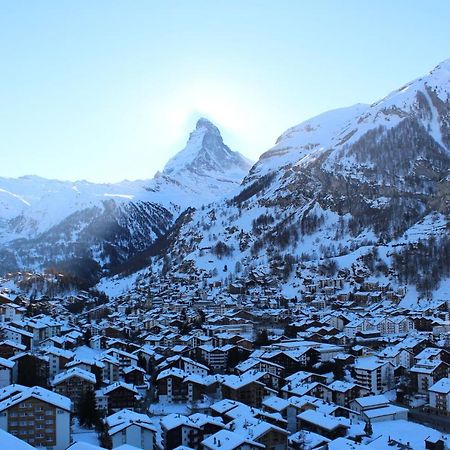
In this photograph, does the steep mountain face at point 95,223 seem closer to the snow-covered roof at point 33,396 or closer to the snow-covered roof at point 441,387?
the snow-covered roof at point 441,387

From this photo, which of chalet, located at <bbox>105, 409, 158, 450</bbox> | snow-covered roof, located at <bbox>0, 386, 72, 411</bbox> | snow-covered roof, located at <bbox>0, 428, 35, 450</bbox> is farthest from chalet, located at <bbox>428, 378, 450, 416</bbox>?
snow-covered roof, located at <bbox>0, 428, 35, 450</bbox>

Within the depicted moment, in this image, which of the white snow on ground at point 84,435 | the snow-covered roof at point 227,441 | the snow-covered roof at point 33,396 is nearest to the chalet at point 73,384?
the white snow on ground at point 84,435

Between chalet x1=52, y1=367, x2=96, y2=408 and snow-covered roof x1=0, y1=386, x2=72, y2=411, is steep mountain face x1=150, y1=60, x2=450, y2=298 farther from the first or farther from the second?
snow-covered roof x1=0, y1=386, x2=72, y2=411

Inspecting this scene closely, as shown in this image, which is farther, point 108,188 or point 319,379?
point 108,188

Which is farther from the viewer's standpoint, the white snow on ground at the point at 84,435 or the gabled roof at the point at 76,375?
the gabled roof at the point at 76,375

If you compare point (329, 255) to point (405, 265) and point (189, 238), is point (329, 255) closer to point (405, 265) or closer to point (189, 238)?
point (405, 265)

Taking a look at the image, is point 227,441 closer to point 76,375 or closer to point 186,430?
point 186,430

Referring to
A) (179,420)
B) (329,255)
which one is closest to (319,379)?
(179,420)
